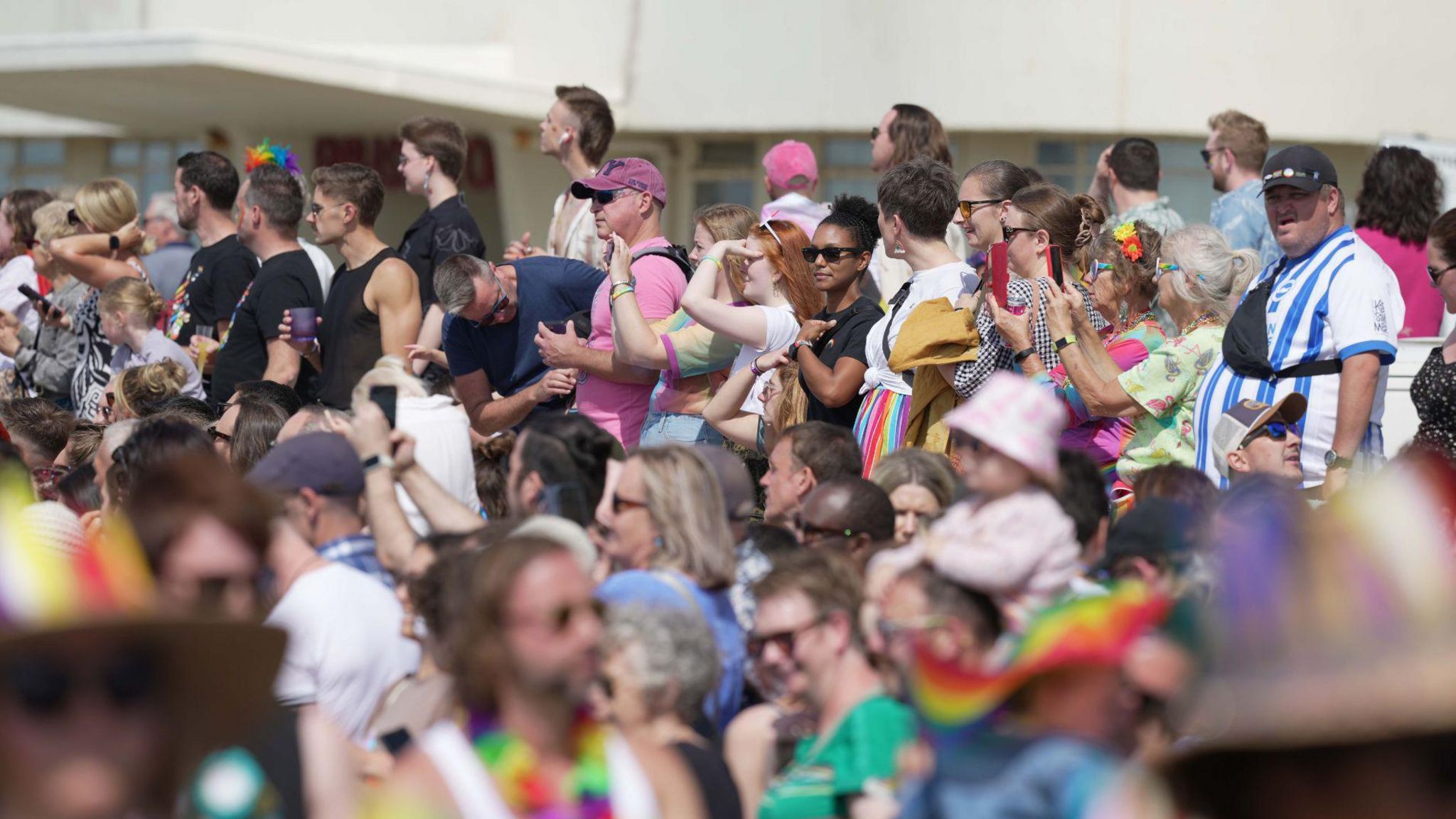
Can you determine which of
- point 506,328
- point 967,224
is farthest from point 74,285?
point 967,224

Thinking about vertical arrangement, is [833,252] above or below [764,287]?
above

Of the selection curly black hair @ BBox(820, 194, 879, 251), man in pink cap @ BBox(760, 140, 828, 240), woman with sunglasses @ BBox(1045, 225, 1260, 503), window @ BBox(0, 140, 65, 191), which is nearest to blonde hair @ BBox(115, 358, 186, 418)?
man in pink cap @ BBox(760, 140, 828, 240)

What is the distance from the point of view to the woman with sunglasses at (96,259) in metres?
8.38

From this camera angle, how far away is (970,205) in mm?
6355

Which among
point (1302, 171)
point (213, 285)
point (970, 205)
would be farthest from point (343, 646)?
point (213, 285)

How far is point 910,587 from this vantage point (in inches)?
123

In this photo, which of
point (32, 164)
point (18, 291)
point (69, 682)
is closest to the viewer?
point (69, 682)

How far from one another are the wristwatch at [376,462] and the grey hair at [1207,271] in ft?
9.66

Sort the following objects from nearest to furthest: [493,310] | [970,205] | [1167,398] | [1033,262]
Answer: [1167,398], [1033,262], [970,205], [493,310]

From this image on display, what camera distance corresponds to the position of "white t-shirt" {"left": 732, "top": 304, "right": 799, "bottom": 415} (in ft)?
20.1

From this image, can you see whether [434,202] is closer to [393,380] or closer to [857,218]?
[857,218]

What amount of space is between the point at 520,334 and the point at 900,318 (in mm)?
1716

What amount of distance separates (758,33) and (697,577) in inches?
383

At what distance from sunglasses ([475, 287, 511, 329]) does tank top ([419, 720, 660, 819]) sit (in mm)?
3969
